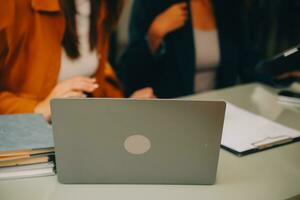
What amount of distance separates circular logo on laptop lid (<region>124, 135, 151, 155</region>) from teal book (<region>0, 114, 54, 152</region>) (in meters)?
0.18

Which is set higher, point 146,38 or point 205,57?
point 146,38

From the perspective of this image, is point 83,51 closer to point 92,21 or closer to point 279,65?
point 92,21

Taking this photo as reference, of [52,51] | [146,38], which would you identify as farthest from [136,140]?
[146,38]

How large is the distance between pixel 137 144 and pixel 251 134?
1.37 ft

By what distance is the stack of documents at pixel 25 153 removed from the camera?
35.4 inches

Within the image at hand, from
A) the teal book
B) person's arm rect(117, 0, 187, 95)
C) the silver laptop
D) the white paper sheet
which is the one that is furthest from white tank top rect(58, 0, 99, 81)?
the silver laptop

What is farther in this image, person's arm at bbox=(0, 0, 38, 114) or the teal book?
person's arm at bbox=(0, 0, 38, 114)

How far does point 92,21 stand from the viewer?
1.52 metres

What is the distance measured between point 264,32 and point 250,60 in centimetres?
63

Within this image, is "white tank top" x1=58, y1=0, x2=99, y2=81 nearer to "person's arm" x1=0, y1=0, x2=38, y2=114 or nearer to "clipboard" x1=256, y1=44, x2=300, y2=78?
"person's arm" x1=0, y1=0, x2=38, y2=114

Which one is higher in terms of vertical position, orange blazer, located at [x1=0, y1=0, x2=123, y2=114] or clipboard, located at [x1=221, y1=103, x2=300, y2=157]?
orange blazer, located at [x1=0, y1=0, x2=123, y2=114]

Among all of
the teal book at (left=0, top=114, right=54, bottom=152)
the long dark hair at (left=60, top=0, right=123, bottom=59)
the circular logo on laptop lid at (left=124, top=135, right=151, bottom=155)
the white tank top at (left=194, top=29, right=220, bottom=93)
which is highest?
the long dark hair at (left=60, top=0, right=123, bottom=59)

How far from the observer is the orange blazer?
4.09 ft

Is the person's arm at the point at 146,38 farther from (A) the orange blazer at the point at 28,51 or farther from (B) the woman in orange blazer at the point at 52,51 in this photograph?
(A) the orange blazer at the point at 28,51
